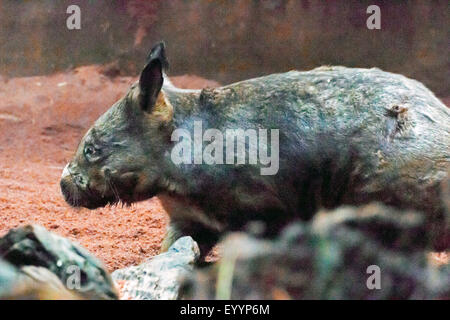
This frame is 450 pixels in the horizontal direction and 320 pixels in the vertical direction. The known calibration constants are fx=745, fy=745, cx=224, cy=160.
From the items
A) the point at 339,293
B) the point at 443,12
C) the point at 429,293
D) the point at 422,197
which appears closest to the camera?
the point at 339,293

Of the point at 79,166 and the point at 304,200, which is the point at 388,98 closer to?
the point at 304,200

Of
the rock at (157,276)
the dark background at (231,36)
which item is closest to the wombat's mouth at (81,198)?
the rock at (157,276)

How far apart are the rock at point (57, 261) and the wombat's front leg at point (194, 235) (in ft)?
6.43

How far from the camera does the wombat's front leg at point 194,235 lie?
200 inches

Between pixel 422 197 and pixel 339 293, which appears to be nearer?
pixel 339 293

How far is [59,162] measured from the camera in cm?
845

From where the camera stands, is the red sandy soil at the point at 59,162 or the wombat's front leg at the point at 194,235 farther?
the red sandy soil at the point at 59,162

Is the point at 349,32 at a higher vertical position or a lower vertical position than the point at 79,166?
higher

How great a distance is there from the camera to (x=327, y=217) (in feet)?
7.91

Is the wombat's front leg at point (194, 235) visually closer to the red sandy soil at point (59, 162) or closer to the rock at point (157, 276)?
the red sandy soil at point (59, 162)

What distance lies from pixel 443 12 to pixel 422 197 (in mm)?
5172

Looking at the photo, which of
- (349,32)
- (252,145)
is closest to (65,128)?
(349,32)

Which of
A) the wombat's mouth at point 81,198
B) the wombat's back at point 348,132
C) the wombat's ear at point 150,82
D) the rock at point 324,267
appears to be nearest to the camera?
the rock at point 324,267

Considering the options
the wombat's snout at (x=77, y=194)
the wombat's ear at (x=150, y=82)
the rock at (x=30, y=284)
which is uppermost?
the wombat's ear at (x=150, y=82)
